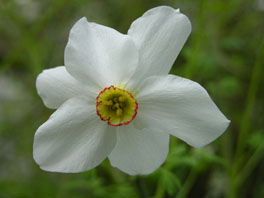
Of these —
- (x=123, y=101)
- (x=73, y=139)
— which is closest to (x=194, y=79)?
(x=123, y=101)

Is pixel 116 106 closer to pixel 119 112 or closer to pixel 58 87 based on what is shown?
pixel 119 112

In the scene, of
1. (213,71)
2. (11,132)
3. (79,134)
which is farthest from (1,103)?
(79,134)

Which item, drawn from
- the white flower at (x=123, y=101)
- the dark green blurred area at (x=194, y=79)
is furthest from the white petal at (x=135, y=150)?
the dark green blurred area at (x=194, y=79)

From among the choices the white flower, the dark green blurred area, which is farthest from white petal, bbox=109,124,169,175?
the dark green blurred area

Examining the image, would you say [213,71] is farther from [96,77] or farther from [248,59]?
[96,77]

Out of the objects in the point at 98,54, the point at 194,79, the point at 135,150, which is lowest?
the point at 194,79

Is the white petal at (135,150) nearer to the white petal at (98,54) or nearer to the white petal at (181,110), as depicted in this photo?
the white petal at (181,110)

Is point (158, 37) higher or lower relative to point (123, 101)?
higher
